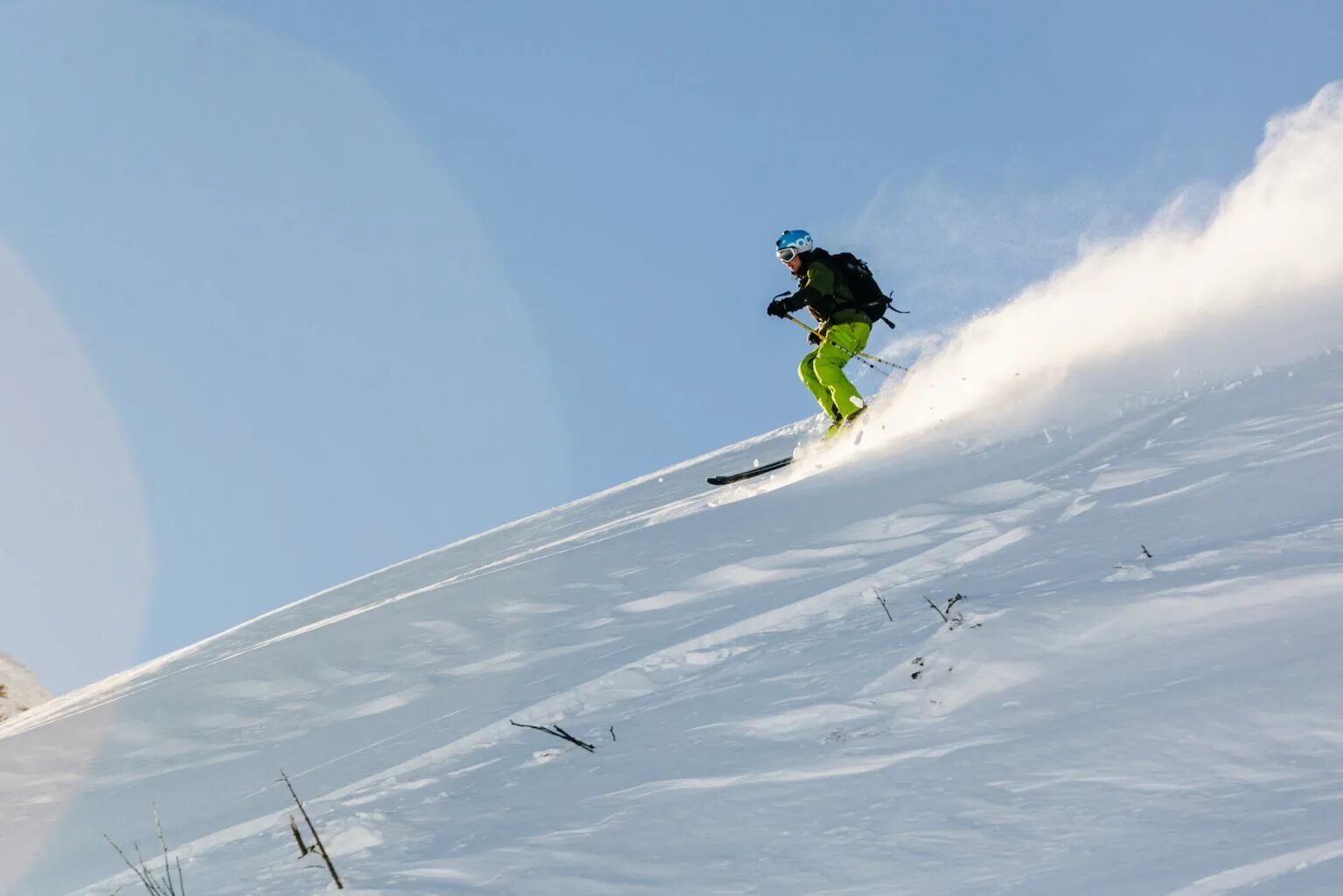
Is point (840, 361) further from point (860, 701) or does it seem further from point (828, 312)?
point (860, 701)

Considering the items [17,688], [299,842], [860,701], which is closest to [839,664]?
[860,701]

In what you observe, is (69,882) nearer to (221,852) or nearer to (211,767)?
(221,852)

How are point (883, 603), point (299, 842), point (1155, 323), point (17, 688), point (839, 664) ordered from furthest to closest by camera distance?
point (17, 688)
point (1155, 323)
point (883, 603)
point (839, 664)
point (299, 842)

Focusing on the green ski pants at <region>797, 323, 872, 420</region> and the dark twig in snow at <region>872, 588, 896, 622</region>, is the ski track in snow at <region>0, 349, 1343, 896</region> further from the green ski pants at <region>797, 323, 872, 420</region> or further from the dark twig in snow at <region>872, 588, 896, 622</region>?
the green ski pants at <region>797, 323, 872, 420</region>

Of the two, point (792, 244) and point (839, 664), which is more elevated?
point (792, 244)

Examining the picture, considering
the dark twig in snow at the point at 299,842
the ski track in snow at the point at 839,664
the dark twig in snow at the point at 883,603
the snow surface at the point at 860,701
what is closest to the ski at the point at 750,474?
the snow surface at the point at 860,701

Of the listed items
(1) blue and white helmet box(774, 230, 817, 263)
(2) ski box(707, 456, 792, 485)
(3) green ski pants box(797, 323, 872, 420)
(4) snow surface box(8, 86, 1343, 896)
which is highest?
(1) blue and white helmet box(774, 230, 817, 263)

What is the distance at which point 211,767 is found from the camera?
497cm

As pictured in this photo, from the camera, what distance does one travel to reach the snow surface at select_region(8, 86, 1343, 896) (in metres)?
2.18

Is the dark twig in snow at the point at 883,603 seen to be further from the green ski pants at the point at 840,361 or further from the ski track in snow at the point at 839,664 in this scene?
the green ski pants at the point at 840,361

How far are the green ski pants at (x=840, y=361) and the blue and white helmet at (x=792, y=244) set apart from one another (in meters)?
0.93

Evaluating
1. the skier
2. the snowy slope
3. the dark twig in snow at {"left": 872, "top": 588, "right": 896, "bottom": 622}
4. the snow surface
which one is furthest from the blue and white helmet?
the snowy slope

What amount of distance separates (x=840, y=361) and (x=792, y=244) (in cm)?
141

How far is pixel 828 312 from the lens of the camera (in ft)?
38.3
